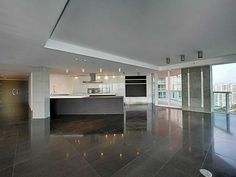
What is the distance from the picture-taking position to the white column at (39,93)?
6.94 metres

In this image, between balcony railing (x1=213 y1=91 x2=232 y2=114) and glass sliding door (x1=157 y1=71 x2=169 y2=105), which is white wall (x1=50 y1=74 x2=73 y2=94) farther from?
balcony railing (x1=213 y1=91 x2=232 y2=114)

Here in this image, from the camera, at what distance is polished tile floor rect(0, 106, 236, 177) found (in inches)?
95.8

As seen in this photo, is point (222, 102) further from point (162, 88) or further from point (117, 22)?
point (117, 22)

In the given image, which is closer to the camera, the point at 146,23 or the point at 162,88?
the point at 146,23

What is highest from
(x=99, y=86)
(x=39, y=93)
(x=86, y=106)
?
(x=99, y=86)

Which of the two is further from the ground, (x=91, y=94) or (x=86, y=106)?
(x=91, y=94)

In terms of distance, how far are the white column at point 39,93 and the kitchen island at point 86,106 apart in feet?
2.83

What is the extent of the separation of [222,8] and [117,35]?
7.16 ft

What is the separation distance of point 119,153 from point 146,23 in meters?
2.77

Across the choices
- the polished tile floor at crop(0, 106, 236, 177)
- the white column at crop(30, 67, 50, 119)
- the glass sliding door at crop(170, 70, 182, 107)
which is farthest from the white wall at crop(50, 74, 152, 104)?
the polished tile floor at crop(0, 106, 236, 177)

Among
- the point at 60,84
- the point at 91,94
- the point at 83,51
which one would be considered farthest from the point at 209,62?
the point at 60,84

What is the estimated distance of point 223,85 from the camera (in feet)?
25.0

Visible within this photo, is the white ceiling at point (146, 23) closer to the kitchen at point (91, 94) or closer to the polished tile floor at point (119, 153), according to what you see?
the polished tile floor at point (119, 153)

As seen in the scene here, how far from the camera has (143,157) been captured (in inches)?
114
